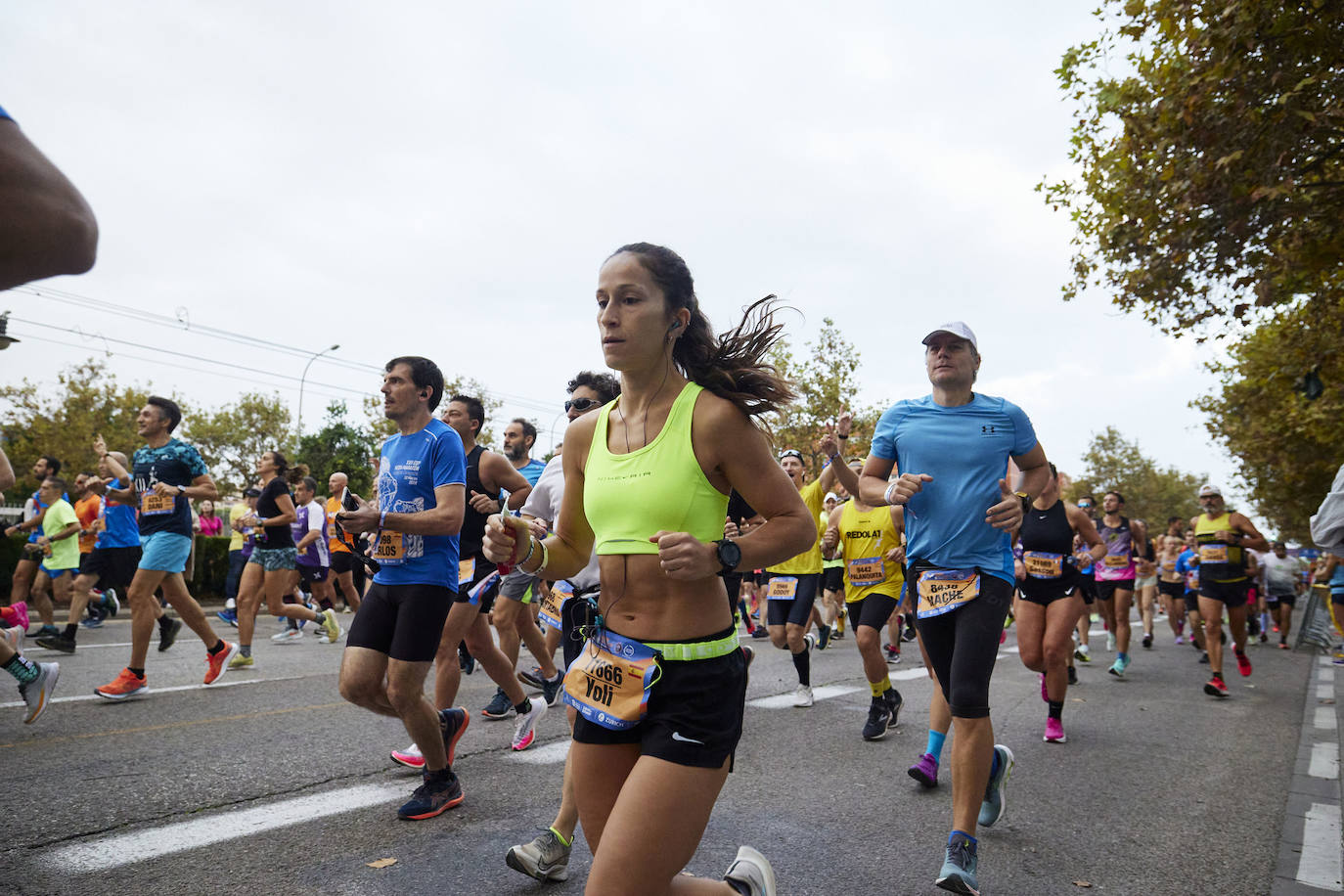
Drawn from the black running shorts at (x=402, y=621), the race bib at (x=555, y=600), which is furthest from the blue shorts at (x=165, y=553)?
the black running shorts at (x=402, y=621)

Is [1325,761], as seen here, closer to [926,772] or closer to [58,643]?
[926,772]

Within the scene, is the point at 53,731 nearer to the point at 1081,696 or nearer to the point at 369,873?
the point at 369,873

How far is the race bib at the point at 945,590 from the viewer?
4.26m

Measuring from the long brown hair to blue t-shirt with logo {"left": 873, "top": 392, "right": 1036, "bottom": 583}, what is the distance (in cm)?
195

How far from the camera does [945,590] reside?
4328 mm

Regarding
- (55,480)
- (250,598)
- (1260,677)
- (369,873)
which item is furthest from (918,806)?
(55,480)

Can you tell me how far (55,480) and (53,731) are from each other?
6603 mm

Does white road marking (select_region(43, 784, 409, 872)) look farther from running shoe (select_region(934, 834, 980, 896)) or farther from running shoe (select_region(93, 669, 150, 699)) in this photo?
running shoe (select_region(93, 669, 150, 699))

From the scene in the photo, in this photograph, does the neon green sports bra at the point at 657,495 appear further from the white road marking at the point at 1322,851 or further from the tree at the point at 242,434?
the tree at the point at 242,434

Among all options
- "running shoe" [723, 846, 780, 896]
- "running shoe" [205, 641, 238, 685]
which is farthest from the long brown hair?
"running shoe" [205, 641, 238, 685]

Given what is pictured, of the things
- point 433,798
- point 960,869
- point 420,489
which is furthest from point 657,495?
point 433,798

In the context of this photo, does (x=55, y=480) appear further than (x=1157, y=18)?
Yes

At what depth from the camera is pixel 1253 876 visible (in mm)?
4047

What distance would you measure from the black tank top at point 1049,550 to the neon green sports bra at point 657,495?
5.73 metres
